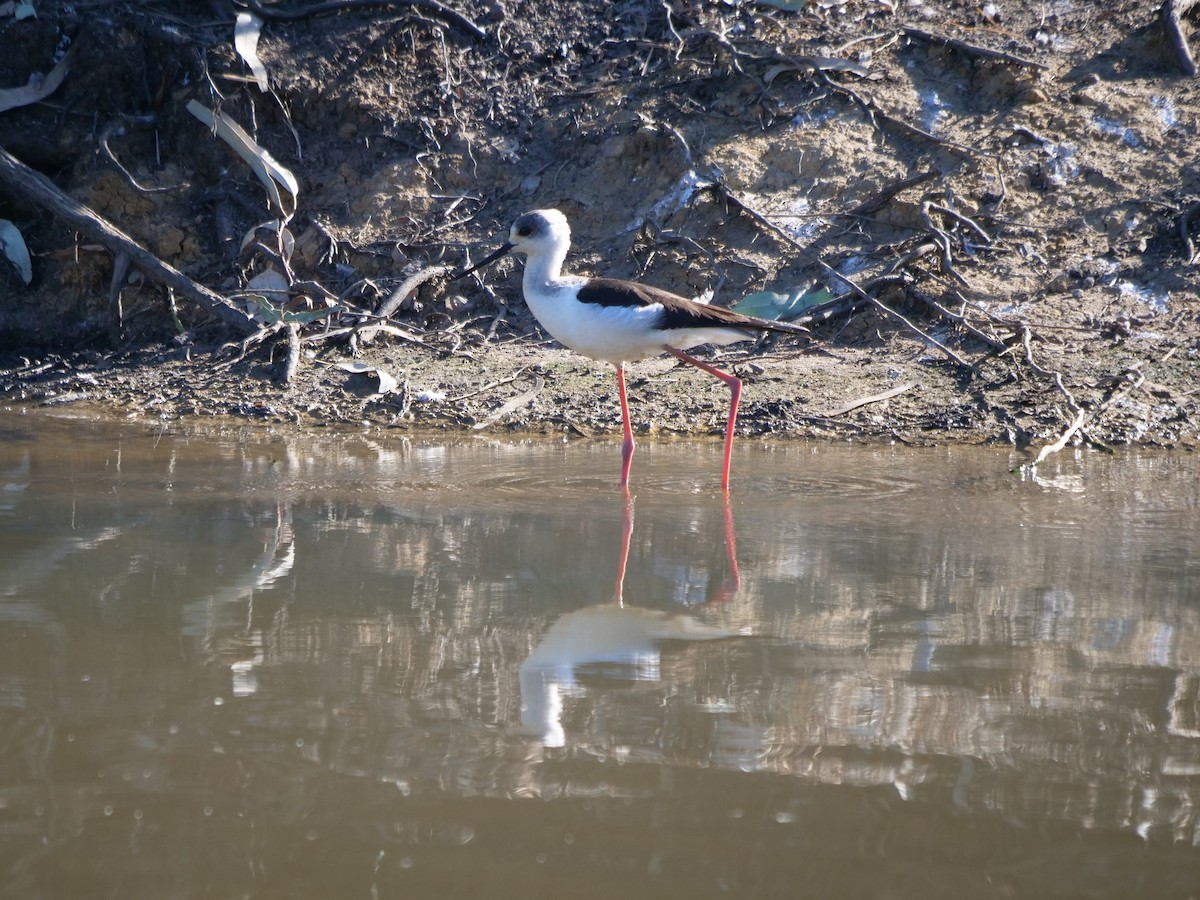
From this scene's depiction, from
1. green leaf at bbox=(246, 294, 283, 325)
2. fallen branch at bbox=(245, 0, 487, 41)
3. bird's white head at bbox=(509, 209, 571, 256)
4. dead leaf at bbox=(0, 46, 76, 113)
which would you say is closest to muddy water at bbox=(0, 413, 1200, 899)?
bird's white head at bbox=(509, 209, 571, 256)

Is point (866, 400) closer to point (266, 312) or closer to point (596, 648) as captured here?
point (266, 312)

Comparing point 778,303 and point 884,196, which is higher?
point 884,196

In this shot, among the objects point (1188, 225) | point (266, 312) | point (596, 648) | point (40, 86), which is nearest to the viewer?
point (596, 648)

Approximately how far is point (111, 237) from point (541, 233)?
3330 millimetres

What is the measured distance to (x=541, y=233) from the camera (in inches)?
257

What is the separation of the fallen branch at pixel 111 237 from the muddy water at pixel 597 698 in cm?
307

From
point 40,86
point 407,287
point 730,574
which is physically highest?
point 40,86

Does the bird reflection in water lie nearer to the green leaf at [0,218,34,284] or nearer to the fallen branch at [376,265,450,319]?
the fallen branch at [376,265,450,319]

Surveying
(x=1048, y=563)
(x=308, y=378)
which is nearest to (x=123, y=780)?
(x=1048, y=563)

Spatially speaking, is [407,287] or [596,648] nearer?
[596,648]

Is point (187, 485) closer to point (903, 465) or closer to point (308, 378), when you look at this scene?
point (308, 378)

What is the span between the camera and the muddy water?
2.04m

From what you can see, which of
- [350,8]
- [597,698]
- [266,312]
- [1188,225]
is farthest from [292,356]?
[1188,225]

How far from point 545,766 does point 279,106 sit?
7621 millimetres
